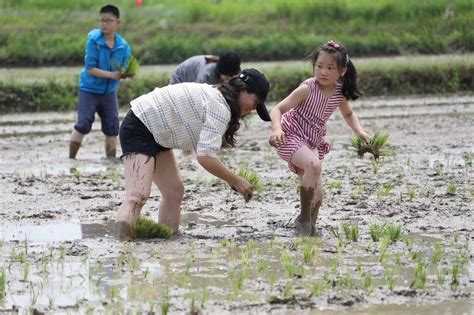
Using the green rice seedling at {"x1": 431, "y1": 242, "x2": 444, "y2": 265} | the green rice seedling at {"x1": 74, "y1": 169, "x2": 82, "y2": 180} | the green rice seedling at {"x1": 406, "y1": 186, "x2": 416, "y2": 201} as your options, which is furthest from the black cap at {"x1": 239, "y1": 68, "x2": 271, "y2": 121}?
the green rice seedling at {"x1": 74, "y1": 169, "x2": 82, "y2": 180}

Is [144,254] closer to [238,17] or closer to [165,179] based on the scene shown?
[165,179]

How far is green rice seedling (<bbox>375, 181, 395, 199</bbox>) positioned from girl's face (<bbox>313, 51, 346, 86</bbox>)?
134cm

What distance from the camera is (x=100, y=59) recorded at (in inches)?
420

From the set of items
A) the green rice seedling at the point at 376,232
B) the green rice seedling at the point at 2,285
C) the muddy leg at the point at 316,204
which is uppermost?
the muddy leg at the point at 316,204

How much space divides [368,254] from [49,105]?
8832 mm

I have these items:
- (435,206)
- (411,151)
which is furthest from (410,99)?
(435,206)

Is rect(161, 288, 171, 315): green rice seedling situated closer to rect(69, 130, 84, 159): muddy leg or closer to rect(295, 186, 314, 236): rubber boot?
rect(295, 186, 314, 236): rubber boot

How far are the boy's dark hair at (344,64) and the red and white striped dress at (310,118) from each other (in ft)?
0.19

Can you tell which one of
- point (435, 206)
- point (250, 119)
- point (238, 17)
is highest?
point (238, 17)

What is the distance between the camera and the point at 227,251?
6414 millimetres

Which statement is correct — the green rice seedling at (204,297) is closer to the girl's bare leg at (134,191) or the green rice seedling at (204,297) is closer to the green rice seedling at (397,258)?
the green rice seedling at (397,258)

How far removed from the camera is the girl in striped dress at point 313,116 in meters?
6.99

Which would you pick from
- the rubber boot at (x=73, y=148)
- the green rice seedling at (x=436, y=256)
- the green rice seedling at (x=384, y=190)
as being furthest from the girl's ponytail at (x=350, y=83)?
the rubber boot at (x=73, y=148)

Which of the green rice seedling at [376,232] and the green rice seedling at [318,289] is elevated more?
the green rice seedling at [376,232]
